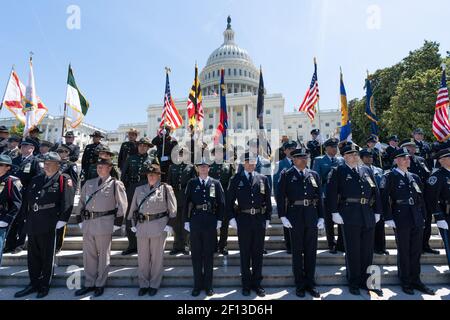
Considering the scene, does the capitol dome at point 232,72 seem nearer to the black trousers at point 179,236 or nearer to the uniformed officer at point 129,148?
the uniformed officer at point 129,148

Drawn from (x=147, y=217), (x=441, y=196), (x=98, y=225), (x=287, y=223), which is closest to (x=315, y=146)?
(x=441, y=196)

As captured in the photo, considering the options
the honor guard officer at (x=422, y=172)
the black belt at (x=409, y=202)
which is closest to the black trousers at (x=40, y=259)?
the black belt at (x=409, y=202)

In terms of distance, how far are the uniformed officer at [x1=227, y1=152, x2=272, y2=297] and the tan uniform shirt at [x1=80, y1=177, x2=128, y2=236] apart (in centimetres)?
208

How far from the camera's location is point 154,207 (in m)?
4.80

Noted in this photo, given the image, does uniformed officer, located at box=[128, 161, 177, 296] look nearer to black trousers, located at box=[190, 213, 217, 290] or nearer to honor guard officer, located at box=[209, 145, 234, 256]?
black trousers, located at box=[190, 213, 217, 290]

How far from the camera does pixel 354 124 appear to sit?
103ft

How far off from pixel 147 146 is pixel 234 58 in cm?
9744

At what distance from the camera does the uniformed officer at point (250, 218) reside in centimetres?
464

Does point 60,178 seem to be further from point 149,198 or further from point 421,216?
point 421,216

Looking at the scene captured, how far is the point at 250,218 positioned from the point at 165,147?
4.19m

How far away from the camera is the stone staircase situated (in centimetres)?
491

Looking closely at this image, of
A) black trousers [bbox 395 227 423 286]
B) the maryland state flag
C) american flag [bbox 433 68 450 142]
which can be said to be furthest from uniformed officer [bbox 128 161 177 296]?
american flag [bbox 433 68 450 142]

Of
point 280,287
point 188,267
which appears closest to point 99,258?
point 188,267
